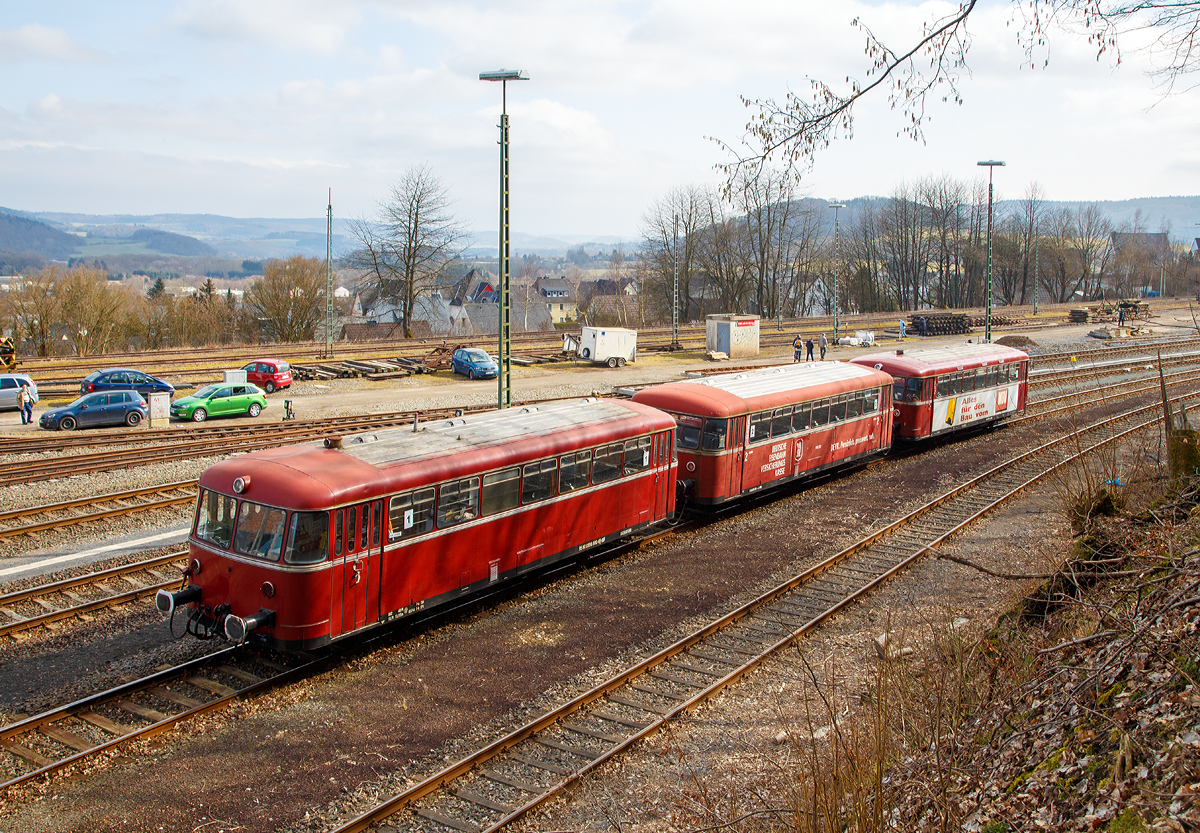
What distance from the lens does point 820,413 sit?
21.3 m

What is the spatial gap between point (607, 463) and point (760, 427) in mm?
5180

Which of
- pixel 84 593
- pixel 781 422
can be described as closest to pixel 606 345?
pixel 781 422

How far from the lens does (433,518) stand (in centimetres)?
1230

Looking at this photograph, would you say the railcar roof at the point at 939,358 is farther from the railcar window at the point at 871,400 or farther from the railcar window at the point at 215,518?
the railcar window at the point at 215,518

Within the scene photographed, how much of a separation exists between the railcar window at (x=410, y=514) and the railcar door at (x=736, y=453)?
815cm

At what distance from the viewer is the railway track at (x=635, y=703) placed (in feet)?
28.1

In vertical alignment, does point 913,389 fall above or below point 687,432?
above

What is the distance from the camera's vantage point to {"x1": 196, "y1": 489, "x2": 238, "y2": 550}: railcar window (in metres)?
11.4

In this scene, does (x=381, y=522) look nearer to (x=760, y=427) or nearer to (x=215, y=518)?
(x=215, y=518)

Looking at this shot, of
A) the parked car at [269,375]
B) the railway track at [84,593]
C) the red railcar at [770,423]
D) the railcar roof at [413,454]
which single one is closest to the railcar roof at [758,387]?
the red railcar at [770,423]

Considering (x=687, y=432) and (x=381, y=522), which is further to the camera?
(x=687, y=432)

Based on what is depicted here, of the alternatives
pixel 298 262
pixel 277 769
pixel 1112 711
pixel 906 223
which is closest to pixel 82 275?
pixel 298 262

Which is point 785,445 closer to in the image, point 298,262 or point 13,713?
point 13,713

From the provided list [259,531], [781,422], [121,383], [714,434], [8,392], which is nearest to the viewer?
[259,531]
